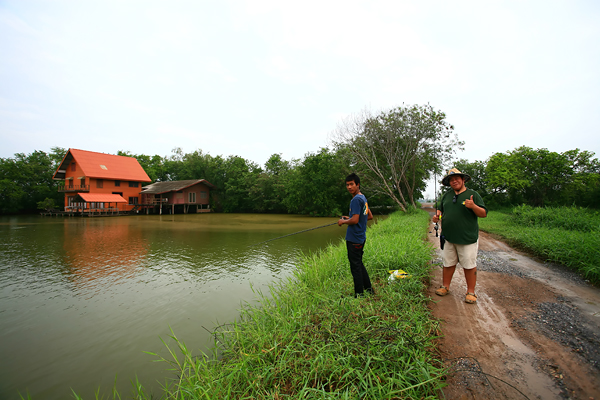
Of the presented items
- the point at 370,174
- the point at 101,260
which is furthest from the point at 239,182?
the point at 101,260

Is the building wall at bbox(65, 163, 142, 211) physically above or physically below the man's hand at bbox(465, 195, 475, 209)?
above

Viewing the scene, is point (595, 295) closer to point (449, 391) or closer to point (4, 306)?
point (449, 391)

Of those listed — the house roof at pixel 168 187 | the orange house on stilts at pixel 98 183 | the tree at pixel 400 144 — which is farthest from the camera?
the house roof at pixel 168 187

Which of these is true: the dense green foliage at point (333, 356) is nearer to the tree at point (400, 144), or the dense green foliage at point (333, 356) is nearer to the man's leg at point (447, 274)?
the man's leg at point (447, 274)

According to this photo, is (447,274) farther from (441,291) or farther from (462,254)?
(462,254)

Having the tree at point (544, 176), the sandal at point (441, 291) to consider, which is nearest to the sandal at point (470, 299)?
the sandal at point (441, 291)

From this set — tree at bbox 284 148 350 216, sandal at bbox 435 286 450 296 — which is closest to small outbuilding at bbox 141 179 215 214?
tree at bbox 284 148 350 216

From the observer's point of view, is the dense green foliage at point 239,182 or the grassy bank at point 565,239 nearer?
→ the grassy bank at point 565,239

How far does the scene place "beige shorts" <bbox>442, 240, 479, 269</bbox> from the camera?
130 inches

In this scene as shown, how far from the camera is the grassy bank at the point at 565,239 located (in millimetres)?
4699

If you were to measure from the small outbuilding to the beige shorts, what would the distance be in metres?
32.8

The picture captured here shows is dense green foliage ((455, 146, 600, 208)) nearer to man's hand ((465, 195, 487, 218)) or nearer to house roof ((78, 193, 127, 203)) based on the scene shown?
man's hand ((465, 195, 487, 218))

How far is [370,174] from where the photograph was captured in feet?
71.9

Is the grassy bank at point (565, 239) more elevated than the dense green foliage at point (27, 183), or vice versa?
the dense green foliage at point (27, 183)
